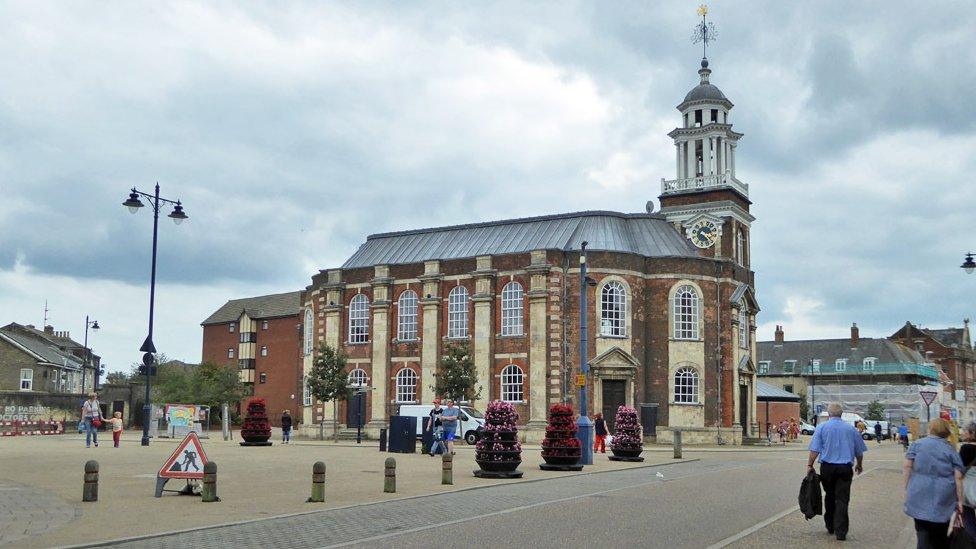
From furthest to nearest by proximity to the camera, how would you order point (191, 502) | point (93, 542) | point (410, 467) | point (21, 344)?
point (21, 344), point (410, 467), point (191, 502), point (93, 542)

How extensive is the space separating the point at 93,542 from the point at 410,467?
14365 mm

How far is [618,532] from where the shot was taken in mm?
12906

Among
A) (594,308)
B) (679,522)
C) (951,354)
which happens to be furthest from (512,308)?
(951,354)

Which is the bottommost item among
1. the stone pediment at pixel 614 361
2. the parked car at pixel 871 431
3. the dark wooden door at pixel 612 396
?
the parked car at pixel 871 431

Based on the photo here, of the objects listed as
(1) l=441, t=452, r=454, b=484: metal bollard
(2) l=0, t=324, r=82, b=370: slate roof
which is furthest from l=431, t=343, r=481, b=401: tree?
(2) l=0, t=324, r=82, b=370: slate roof

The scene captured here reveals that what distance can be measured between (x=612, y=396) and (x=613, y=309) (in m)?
4.64

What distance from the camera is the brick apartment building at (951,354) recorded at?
113 metres

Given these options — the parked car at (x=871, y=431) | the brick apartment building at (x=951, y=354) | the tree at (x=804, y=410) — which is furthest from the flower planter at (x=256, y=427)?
the brick apartment building at (x=951, y=354)

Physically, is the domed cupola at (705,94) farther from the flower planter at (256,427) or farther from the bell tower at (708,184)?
the flower planter at (256,427)

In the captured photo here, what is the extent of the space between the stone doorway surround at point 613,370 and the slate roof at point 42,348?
46.3m

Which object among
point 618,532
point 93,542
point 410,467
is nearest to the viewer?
point 93,542

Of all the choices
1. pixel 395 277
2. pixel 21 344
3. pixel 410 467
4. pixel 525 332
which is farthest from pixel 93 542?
pixel 21 344

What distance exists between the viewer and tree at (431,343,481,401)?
51.1m

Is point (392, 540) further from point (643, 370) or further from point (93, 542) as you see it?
point (643, 370)
